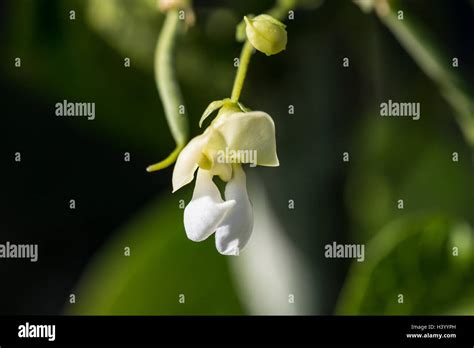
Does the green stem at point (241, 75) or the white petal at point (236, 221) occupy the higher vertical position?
the green stem at point (241, 75)

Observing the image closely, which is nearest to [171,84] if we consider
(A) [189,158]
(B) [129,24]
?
(A) [189,158]

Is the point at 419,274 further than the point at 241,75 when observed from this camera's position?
Yes

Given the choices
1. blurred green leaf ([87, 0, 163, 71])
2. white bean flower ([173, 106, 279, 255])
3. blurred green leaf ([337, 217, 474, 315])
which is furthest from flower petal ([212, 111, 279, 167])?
blurred green leaf ([87, 0, 163, 71])

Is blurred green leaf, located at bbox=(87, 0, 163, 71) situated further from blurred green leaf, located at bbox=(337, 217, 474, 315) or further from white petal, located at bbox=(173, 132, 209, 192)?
blurred green leaf, located at bbox=(337, 217, 474, 315)

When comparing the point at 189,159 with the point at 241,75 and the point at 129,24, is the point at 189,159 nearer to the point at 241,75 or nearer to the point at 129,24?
the point at 241,75

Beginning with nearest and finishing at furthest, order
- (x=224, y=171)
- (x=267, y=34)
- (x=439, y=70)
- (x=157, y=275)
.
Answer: (x=267, y=34) < (x=224, y=171) < (x=439, y=70) < (x=157, y=275)

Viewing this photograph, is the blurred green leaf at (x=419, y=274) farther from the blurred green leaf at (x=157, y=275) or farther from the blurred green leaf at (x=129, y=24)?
the blurred green leaf at (x=129, y=24)

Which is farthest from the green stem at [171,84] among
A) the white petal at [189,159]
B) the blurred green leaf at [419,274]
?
the blurred green leaf at [419,274]

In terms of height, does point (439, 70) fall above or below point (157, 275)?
above

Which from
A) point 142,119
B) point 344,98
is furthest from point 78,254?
point 344,98
